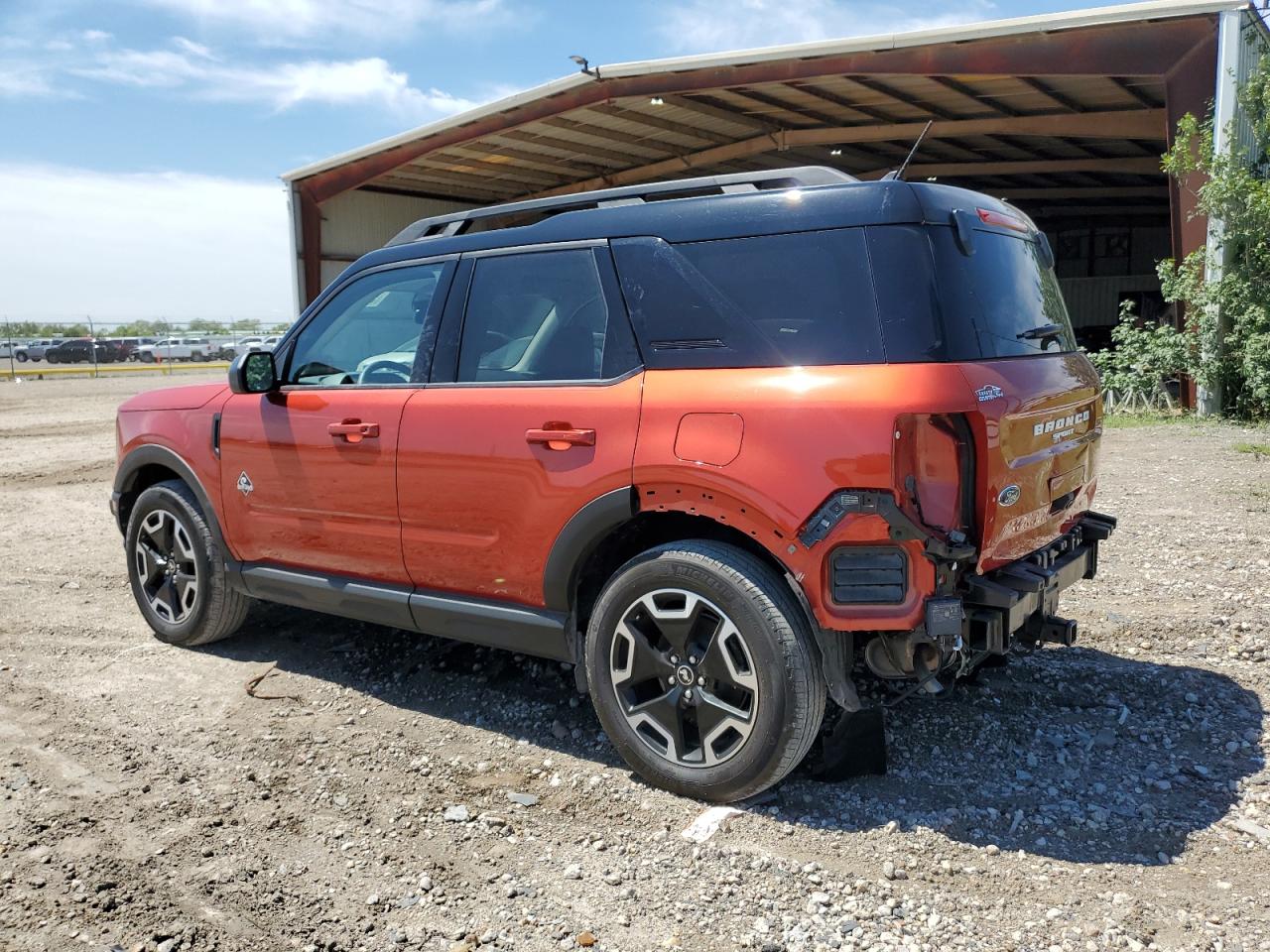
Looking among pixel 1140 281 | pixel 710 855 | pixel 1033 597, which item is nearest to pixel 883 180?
pixel 1033 597

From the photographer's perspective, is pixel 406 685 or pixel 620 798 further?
pixel 406 685

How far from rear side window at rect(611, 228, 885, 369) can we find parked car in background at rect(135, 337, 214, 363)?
43824 millimetres

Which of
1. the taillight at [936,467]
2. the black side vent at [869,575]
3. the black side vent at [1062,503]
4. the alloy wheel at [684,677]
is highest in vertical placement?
the taillight at [936,467]

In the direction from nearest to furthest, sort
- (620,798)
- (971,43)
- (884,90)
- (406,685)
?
(620,798), (406,685), (971,43), (884,90)

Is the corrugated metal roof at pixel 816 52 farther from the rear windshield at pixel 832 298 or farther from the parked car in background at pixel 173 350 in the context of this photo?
the parked car in background at pixel 173 350

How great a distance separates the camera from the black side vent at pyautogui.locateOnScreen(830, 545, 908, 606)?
299 cm

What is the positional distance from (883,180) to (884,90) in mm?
13946

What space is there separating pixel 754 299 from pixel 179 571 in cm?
Result: 346

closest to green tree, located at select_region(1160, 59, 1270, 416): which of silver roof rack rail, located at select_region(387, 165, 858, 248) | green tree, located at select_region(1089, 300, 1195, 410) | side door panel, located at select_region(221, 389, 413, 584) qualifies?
green tree, located at select_region(1089, 300, 1195, 410)

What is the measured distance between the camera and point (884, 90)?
15.8 metres

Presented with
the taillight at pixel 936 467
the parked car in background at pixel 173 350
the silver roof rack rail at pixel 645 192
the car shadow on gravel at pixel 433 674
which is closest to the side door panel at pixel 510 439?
the silver roof rack rail at pixel 645 192

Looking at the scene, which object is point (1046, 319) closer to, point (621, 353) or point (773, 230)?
point (773, 230)

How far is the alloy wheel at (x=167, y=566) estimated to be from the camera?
5.07 metres

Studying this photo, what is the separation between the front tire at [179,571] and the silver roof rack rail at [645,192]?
1.78 metres
